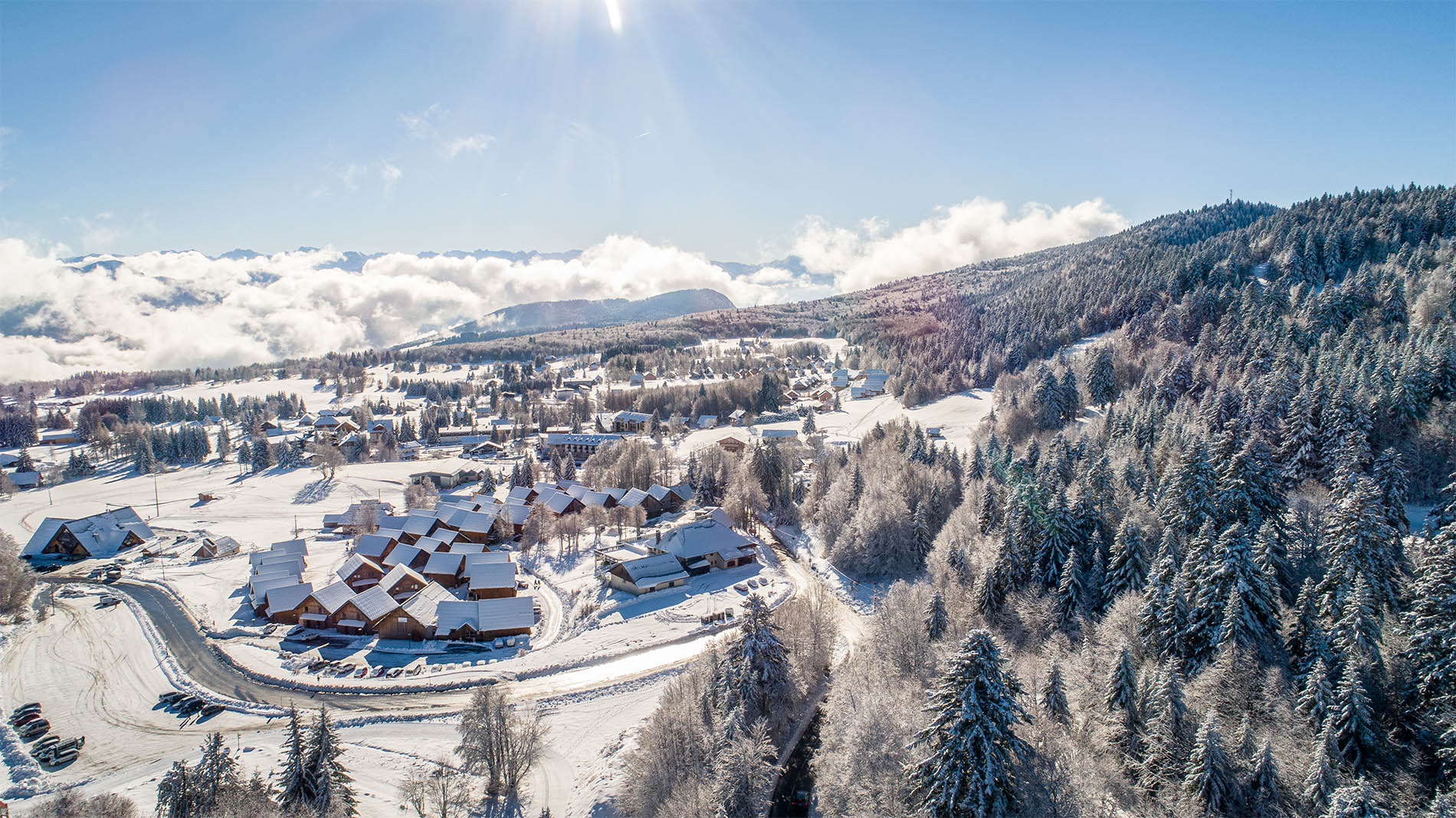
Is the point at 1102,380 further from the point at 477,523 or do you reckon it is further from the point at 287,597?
the point at 287,597

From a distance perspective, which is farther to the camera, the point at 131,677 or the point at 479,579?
the point at 479,579

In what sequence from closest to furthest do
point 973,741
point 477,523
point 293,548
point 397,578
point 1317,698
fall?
1. point 973,741
2. point 1317,698
3. point 397,578
4. point 293,548
5. point 477,523

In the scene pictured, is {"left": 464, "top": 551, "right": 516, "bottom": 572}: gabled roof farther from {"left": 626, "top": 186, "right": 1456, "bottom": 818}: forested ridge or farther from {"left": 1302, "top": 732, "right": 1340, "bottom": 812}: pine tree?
{"left": 1302, "top": 732, "right": 1340, "bottom": 812}: pine tree

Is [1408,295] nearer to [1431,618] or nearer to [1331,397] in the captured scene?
[1331,397]

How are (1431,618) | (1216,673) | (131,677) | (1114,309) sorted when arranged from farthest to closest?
(1114,309) < (131,677) < (1216,673) < (1431,618)

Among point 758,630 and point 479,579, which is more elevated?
point 758,630

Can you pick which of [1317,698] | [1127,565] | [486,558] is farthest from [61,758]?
[1127,565]

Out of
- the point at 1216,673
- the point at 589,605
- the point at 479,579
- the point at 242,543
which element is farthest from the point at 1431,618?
the point at 242,543
